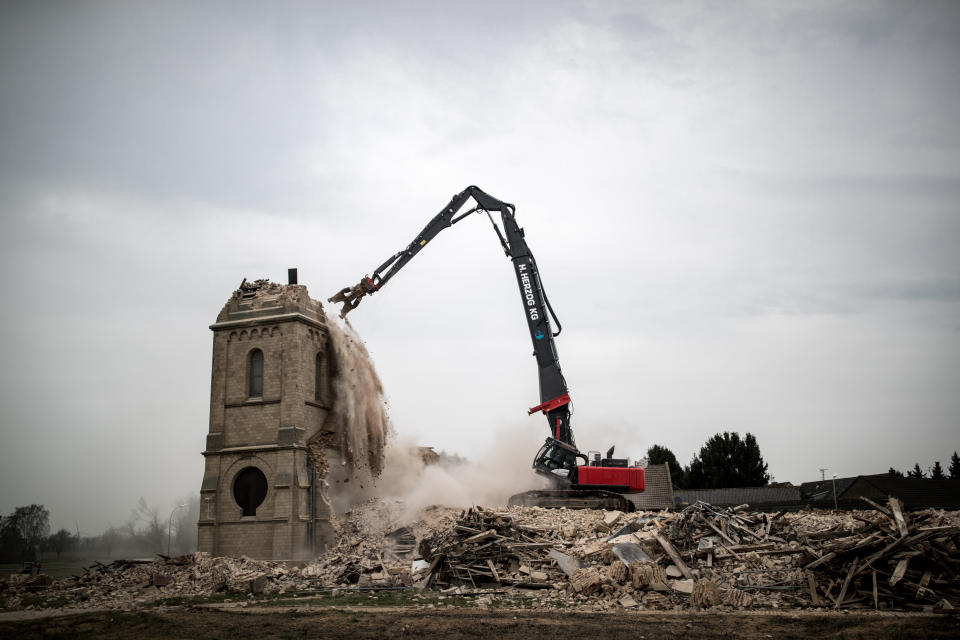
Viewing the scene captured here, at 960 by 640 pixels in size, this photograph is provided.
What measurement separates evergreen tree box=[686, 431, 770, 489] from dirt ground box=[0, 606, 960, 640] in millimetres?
47567

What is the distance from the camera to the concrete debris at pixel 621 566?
1562 cm

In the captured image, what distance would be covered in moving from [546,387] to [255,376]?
458 inches

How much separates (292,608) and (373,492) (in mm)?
14827

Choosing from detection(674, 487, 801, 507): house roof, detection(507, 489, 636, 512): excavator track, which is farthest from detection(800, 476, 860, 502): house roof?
detection(507, 489, 636, 512): excavator track

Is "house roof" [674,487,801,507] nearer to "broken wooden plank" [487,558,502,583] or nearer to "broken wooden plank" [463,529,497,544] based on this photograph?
"broken wooden plank" [463,529,497,544]

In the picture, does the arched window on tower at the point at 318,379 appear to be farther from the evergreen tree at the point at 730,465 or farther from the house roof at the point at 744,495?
the evergreen tree at the point at 730,465

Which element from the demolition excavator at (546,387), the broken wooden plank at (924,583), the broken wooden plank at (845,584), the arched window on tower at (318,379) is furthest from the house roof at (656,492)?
the broken wooden plank at (924,583)

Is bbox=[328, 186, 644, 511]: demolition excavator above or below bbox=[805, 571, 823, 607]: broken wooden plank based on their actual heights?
above

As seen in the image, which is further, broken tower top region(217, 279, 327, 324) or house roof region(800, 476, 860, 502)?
house roof region(800, 476, 860, 502)

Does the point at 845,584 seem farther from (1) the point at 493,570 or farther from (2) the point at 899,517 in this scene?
(1) the point at 493,570

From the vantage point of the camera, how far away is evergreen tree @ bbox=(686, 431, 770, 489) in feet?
197

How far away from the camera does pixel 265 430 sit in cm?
2948

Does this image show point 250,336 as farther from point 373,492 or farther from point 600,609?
point 600,609

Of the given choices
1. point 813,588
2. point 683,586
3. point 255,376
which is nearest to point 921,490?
point 813,588
